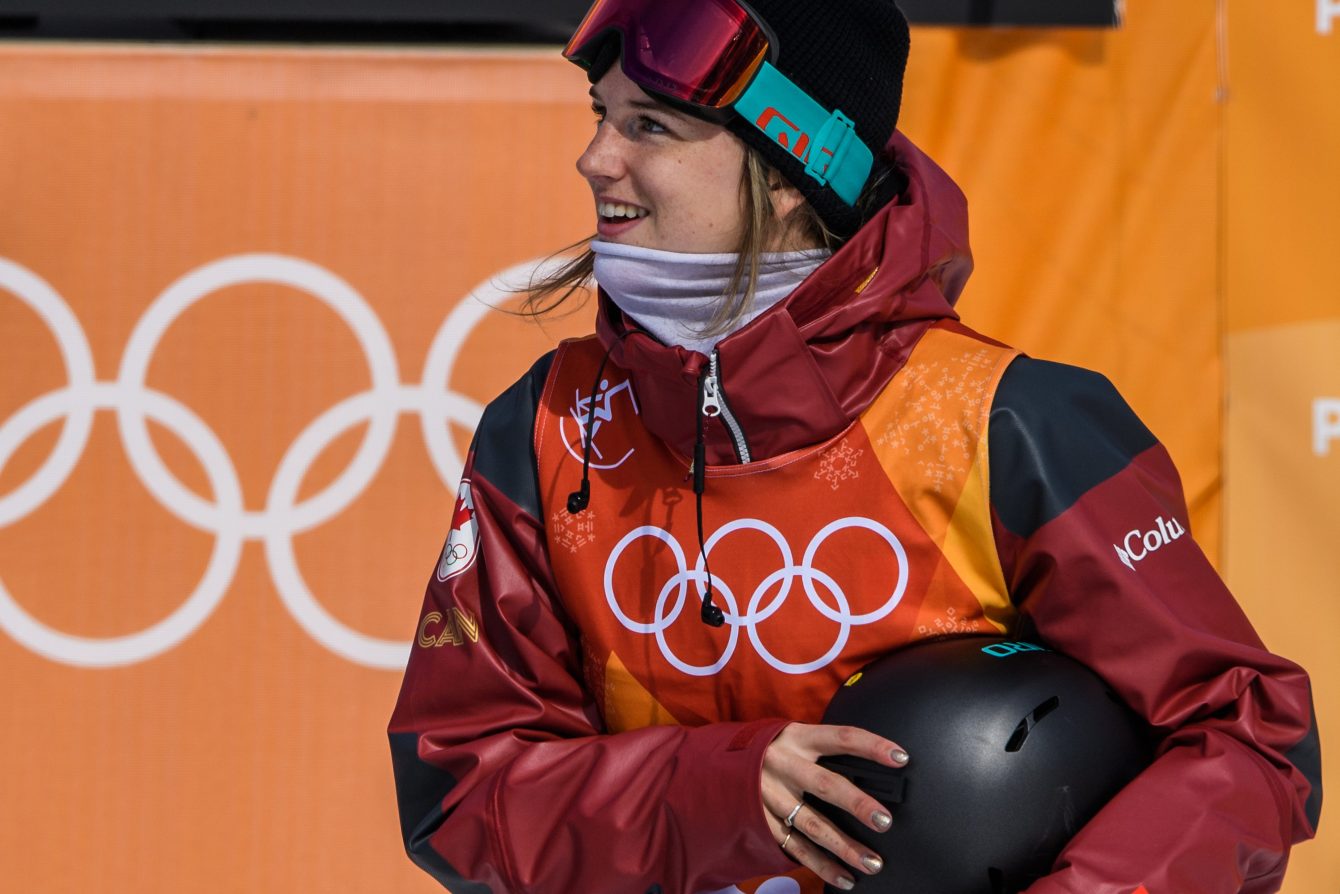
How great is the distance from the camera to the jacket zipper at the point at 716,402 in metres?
1.65

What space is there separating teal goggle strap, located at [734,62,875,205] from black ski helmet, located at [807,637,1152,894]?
0.62m

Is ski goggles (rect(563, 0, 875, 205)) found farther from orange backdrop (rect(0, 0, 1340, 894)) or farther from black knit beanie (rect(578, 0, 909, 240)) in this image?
orange backdrop (rect(0, 0, 1340, 894))

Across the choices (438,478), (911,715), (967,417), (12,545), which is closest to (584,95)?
(438,478)

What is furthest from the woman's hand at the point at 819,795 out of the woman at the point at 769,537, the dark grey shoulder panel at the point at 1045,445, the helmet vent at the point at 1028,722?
the dark grey shoulder panel at the point at 1045,445

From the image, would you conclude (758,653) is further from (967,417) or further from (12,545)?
(12,545)

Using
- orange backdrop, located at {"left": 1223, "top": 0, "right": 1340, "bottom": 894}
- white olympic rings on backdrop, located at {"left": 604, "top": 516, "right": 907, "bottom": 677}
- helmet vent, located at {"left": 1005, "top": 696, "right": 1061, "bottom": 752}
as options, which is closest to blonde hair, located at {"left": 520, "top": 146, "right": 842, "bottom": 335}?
white olympic rings on backdrop, located at {"left": 604, "top": 516, "right": 907, "bottom": 677}

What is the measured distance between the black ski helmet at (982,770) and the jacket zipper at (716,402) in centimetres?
34

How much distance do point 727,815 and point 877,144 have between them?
2.83ft

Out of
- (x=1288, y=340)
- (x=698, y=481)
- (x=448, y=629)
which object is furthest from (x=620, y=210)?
(x=1288, y=340)

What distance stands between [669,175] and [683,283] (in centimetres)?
13

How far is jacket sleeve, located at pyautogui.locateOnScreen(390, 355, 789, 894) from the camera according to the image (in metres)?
1.58

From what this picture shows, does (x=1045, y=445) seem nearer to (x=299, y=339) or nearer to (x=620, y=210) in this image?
(x=620, y=210)

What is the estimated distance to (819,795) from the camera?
1.49 m

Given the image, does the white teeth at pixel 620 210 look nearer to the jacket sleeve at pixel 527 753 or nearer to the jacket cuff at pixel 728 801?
the jacket sleeve at pixel 527 753
